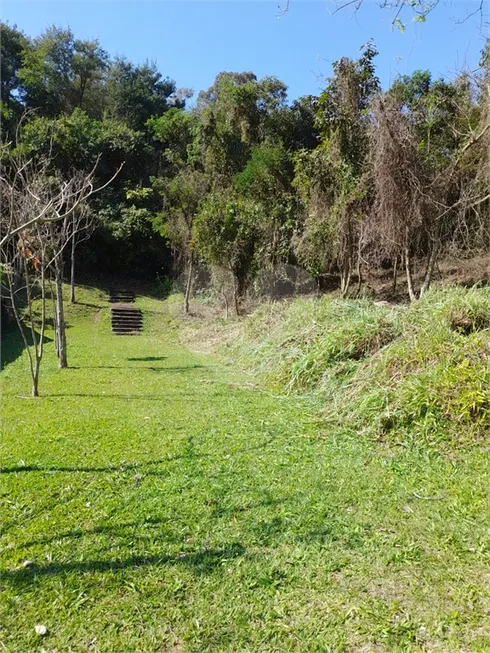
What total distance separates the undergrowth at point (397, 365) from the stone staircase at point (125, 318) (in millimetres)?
7224

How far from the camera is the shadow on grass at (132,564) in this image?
204cm

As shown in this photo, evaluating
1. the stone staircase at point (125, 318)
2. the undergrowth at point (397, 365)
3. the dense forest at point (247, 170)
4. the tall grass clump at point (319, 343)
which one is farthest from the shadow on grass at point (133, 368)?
the stone staircase at point (125, 318)

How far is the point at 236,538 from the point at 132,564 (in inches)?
22.9

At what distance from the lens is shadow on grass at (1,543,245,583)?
2.04m

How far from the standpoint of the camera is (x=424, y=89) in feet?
47.5

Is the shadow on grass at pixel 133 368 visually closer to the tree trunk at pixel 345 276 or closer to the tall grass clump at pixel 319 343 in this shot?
the tall grass clump at pixel 319 343

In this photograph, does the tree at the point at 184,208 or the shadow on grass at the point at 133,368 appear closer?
the shadow on grass at the point at 133,368

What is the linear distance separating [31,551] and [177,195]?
15.4 m

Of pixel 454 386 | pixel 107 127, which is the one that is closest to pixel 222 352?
pixel 454 386

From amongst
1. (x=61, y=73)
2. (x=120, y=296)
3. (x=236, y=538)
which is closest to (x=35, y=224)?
(x=236, y=538)

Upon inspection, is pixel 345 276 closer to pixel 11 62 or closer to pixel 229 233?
pixel 229 233

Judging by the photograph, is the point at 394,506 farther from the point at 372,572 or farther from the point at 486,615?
the point at 486,615

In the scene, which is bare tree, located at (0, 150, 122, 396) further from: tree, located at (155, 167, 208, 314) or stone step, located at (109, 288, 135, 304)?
stone step, located at (109, 288, 135, 304)

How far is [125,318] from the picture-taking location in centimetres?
1438
